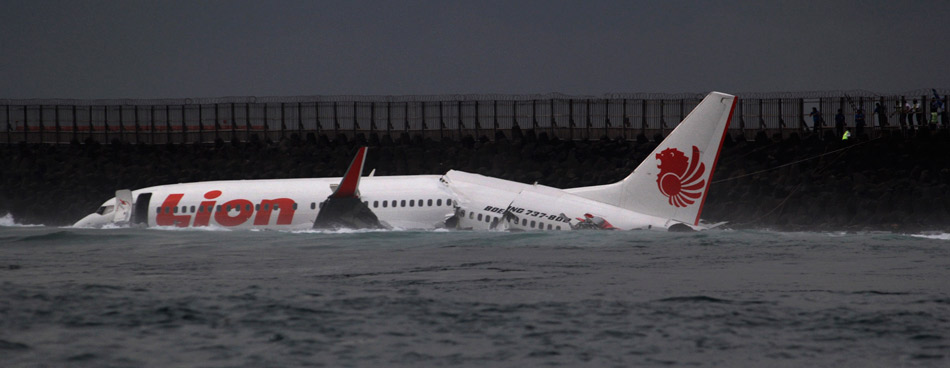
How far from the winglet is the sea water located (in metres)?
4.15

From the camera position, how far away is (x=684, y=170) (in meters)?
43.2

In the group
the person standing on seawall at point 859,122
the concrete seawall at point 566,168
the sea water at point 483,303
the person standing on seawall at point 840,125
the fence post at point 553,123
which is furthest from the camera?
the fence post at point 553,123

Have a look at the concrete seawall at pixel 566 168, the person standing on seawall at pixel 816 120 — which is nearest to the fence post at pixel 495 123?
the concrete seawall at pixel 566 168

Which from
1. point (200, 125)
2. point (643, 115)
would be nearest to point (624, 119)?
point (643, 115)

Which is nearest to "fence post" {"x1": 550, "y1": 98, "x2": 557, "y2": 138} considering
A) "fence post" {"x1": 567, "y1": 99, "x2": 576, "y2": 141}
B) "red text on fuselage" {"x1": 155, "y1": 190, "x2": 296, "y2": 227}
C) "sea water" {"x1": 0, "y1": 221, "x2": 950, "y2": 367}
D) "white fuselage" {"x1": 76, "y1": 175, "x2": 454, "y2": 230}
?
"fence post" {"x1": 567, "y1": 99, "x2": 576, "y2": 141}

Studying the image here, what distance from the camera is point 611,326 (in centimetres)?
2281

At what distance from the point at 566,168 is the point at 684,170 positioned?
960 inches

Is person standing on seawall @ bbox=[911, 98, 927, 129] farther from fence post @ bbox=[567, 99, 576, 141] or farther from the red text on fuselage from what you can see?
the red text on fuselage

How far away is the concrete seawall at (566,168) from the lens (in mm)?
60750

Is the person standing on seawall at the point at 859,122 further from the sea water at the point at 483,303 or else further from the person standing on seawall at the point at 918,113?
the sea water at the point at 483,303

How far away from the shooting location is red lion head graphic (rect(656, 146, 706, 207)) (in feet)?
142

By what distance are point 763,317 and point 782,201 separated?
1560 inches

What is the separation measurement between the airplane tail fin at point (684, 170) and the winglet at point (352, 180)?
386 inches

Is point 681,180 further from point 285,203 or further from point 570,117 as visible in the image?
point 570,117
